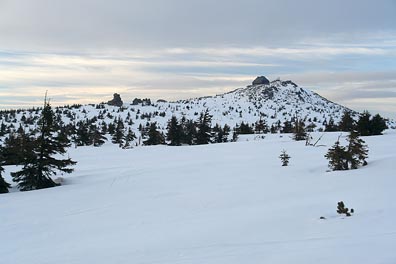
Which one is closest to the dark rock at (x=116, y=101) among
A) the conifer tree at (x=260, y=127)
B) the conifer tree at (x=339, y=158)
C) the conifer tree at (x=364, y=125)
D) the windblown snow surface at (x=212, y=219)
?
the conifer tree at (x=260, y=127)

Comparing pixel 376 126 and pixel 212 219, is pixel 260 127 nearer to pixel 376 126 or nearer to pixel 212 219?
pixel 376 126

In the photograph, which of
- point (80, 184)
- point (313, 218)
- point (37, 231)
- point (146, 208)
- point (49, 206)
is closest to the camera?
point (313, 218)

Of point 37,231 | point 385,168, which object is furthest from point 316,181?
point 37,231

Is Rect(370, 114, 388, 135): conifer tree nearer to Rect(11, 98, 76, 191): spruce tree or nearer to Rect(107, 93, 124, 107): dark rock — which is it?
Rect(11, 98, 76, 191): spruce tree

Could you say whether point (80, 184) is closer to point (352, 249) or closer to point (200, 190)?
point (200, 190)

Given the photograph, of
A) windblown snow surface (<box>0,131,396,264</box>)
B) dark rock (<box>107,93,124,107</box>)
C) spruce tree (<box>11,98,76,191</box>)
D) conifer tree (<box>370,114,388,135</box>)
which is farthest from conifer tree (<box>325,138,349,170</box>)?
dark rock (<box>107,93,124,107</box>)

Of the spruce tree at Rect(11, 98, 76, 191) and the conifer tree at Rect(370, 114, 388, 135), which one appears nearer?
the spruce tree at Rect(11, 98, 76, 191)

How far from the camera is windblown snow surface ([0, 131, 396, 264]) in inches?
265

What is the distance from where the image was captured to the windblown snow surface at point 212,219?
674cm

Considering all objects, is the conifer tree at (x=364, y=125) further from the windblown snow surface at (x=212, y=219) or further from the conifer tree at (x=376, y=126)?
the windblown snow surface at (x=212, y=219)

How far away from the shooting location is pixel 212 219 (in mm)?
9539

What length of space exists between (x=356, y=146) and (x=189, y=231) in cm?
916

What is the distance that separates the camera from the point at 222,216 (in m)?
9.73

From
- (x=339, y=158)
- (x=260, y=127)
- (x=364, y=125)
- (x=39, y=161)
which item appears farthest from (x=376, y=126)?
(x=39, y=161)
